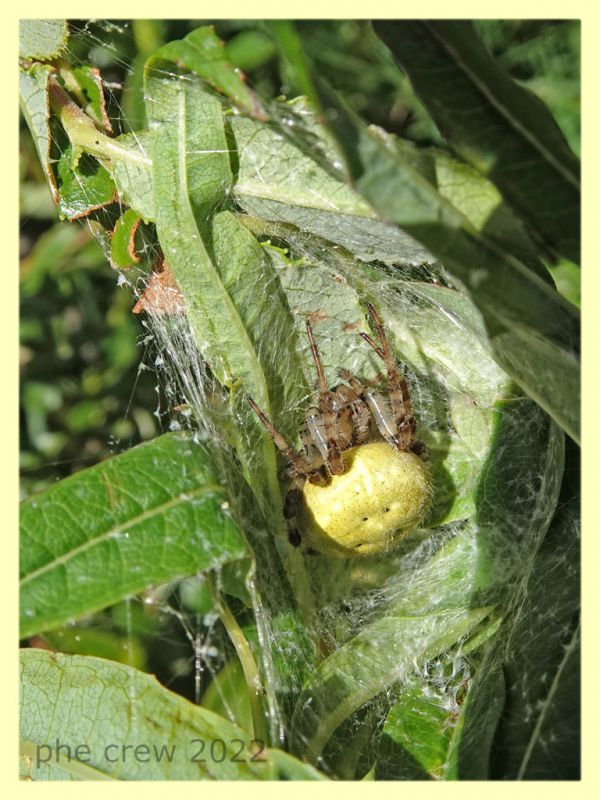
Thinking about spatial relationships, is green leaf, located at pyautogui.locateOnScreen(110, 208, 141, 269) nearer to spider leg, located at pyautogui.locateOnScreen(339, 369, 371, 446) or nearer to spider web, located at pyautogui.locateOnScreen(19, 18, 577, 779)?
spider web, located at pyautogui.locateOnScreen(19, 18, 577, 779)

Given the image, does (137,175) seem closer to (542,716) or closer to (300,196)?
(300,196)

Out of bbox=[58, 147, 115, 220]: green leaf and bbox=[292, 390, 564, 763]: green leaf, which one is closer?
bbox=[292, 390, 564, 763]: green leaf

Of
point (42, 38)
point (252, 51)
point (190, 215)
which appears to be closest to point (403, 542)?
point (190, 215)

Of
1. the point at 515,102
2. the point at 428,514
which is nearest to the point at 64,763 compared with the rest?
the point at 428,514

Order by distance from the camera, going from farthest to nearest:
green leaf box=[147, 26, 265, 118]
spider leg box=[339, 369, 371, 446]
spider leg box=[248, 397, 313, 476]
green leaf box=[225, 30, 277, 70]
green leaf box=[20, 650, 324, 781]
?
green leaf box=[225, 30, 277, 70], spider leg box=[339, 369, 371, 446], spider leg box=[248, 397, 313, 476], green leaf box=[20, 650, 324, 781], green leaf box=[147, 26, 265, 118]

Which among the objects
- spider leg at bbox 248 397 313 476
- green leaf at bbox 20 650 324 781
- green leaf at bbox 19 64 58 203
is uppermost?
green leaf at bbox 19 64 58 203

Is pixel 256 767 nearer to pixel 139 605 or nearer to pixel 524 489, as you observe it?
pixel 524 489

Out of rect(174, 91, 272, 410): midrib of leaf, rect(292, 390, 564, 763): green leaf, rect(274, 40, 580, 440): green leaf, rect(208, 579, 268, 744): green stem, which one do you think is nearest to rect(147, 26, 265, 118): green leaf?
rect(274, 40, 580, 440): green leaf
